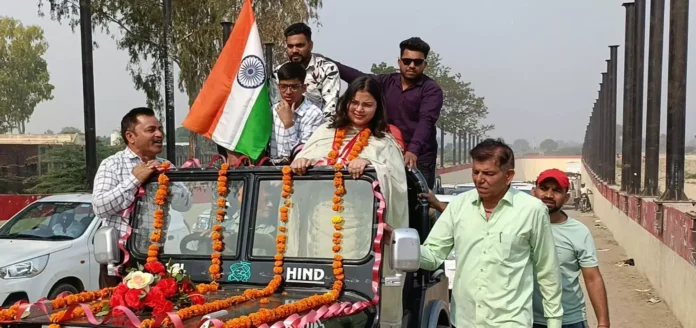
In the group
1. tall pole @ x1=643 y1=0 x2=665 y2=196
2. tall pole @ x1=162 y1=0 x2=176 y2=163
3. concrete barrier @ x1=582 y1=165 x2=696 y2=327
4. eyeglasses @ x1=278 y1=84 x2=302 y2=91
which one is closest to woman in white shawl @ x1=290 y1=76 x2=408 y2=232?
eyeglasses @ x1=278 y1=84 x2=302 y2=91

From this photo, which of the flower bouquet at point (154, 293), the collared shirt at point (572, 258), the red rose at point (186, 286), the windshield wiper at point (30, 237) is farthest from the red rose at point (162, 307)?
the windshield wiper at point (30, 237)

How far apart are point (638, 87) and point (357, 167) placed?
20.1 m

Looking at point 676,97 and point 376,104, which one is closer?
point 376,104

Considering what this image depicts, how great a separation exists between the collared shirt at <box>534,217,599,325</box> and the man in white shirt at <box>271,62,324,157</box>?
186 centimetres

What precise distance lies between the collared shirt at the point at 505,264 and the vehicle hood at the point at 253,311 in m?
0.48

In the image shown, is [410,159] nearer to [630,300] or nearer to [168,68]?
[630,300]

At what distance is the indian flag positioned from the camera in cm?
455

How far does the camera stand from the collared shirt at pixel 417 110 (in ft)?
16.8

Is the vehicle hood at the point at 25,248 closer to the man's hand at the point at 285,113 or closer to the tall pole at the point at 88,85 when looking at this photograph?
the tall pole at the point at 88,85

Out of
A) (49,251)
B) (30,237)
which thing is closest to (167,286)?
(49,251)

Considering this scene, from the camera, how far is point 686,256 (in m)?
8.19

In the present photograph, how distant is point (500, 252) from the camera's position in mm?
3150

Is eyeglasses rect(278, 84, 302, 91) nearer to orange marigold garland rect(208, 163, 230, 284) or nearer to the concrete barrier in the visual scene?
orange marigold garland rect(208, 163, 230, 284)

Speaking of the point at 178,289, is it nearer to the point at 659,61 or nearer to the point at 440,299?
the point at 440,299
